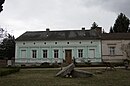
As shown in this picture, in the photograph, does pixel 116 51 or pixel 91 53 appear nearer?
pixel 116 51

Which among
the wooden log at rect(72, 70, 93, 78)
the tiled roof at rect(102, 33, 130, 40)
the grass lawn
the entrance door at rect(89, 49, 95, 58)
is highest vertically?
the tiled roof at rect(102, 33, 130, 40)

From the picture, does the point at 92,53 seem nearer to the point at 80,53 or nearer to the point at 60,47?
the point at 80,53

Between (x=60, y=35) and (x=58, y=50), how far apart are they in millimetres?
2972

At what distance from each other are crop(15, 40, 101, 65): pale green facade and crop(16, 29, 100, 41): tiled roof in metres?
0.56

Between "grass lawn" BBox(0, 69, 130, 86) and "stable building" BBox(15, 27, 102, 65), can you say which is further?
"stable building" BBox(15, 27, 102, 65)

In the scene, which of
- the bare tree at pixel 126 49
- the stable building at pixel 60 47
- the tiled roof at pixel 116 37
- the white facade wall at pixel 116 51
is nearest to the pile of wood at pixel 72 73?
the stable building at pixel 60 47

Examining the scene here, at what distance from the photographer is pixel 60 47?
146 feet

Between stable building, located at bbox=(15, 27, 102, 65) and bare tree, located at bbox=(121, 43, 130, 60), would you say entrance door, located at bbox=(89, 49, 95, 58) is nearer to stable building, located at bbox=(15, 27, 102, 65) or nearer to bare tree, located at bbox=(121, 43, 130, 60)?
stable building, located at bbox=(15, 27, 102, 65)

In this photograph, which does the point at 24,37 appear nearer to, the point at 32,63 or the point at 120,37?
the point at 32,63

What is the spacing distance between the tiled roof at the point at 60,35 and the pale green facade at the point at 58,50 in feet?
1.85

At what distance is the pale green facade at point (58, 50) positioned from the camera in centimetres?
4362

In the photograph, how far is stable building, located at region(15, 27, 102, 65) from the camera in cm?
4362

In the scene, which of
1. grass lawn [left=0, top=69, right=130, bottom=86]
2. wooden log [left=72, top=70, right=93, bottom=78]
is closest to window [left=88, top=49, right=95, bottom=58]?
wooden log [left=72, top=70, right=93, bottom=78]

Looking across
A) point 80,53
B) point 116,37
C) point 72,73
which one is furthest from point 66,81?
point 116,37
